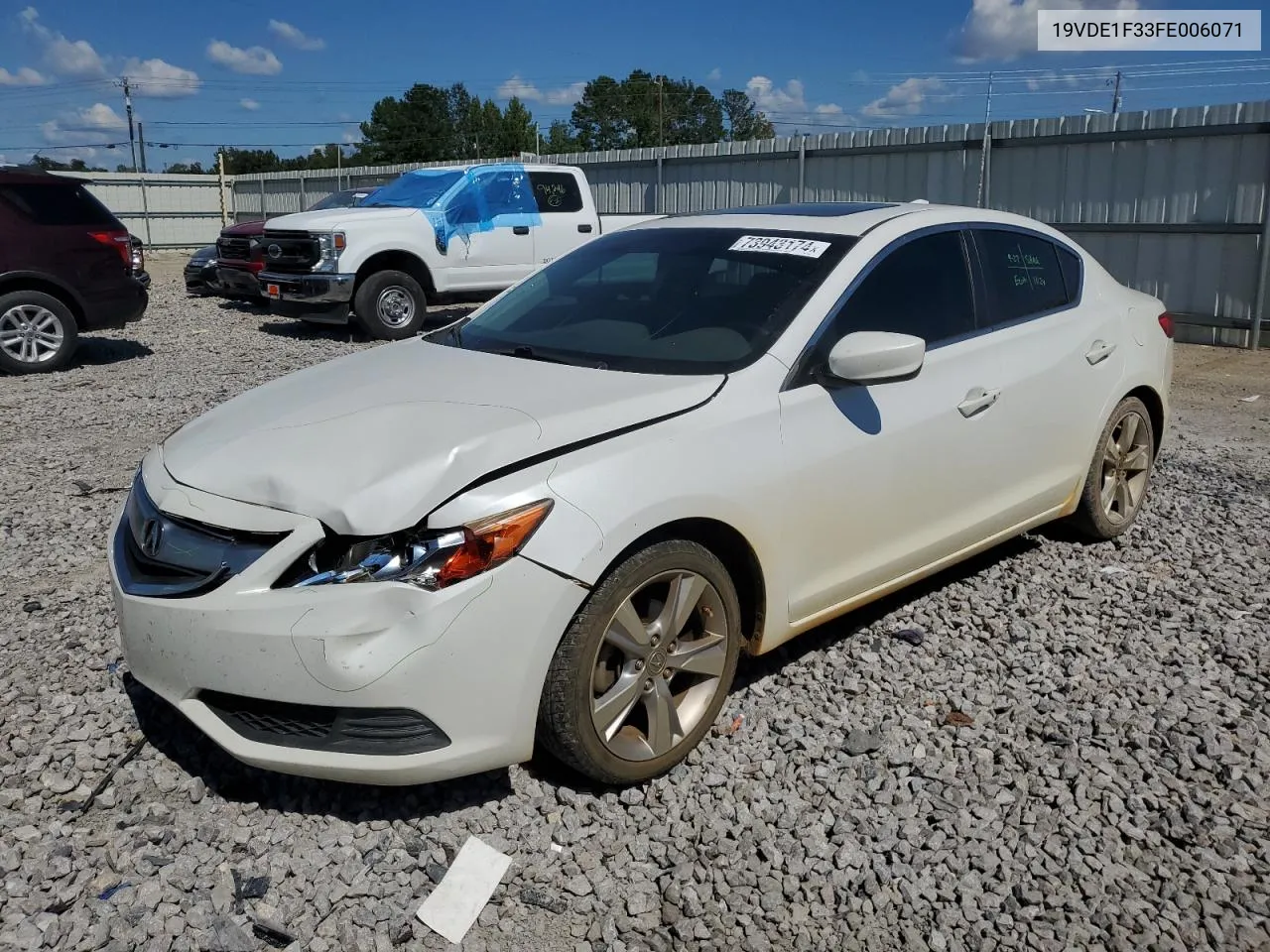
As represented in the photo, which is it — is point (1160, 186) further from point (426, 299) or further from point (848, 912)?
point (848, 912)

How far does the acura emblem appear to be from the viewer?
10.3 feet

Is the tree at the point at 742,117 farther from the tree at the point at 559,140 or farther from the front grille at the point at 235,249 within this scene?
the front grille at the point at 235,249

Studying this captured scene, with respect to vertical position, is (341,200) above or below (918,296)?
above

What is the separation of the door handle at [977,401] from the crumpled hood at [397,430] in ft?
3.79

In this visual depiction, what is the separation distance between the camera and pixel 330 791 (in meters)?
3.30

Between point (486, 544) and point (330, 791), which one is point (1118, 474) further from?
point (330, 791)

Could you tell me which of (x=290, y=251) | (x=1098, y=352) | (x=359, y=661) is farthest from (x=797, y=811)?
(x=290, y=251)

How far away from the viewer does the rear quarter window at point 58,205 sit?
10.3m

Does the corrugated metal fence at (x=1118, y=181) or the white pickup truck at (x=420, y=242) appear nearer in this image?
the corrugated metal fence at (x=1118, y=181)

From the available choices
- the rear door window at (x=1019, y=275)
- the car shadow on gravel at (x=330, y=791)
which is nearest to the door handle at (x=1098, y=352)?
the rear door window at (x=1019, y=275)

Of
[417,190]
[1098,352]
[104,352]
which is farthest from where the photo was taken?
[417,190]

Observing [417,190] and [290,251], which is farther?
[417,190]

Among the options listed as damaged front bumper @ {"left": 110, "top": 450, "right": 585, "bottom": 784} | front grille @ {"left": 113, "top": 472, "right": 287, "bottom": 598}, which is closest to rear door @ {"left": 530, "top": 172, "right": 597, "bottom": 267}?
front grille @ {"left": 113, "top": 472, "right": 287, "bottom": 598}

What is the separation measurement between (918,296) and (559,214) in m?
10.3
